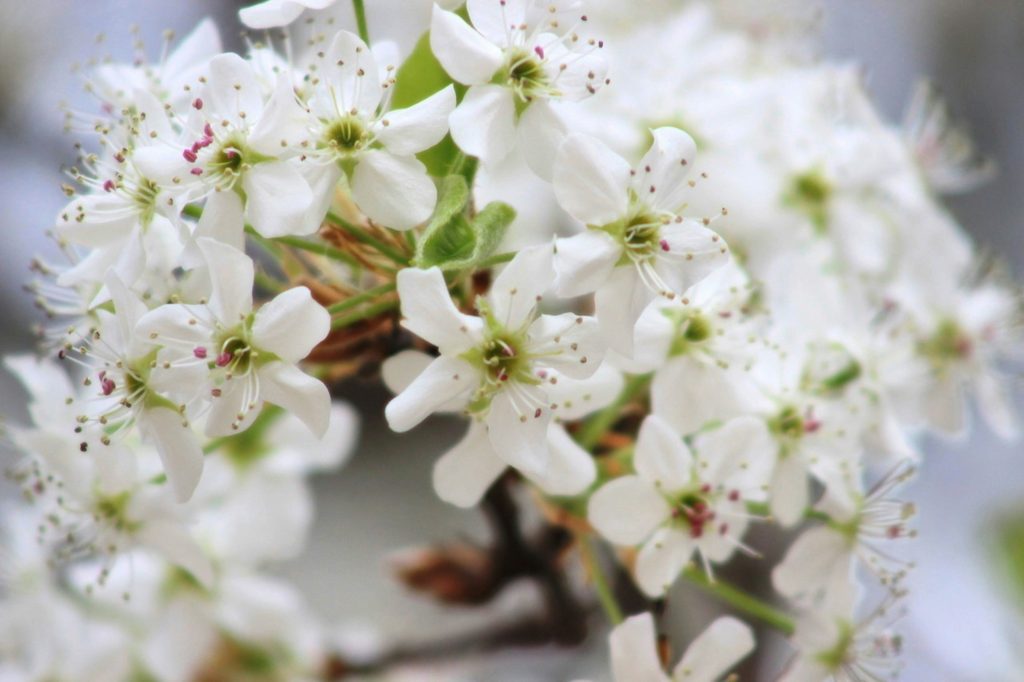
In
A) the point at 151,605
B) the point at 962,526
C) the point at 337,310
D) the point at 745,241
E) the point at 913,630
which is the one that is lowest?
the point at 962,526

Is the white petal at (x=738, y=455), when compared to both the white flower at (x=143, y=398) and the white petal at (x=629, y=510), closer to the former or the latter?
the white petal at (x=629, y=510)

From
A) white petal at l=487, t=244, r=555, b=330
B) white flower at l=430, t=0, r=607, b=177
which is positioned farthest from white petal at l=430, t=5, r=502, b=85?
white petal at l=487, t=244, r=555, b=330

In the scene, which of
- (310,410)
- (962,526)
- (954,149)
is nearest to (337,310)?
(310,410)

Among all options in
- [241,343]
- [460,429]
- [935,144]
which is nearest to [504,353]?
[241,343]

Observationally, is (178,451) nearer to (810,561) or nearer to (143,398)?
(143,398)

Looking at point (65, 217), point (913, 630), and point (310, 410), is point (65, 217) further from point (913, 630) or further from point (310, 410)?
point (913, 630)
